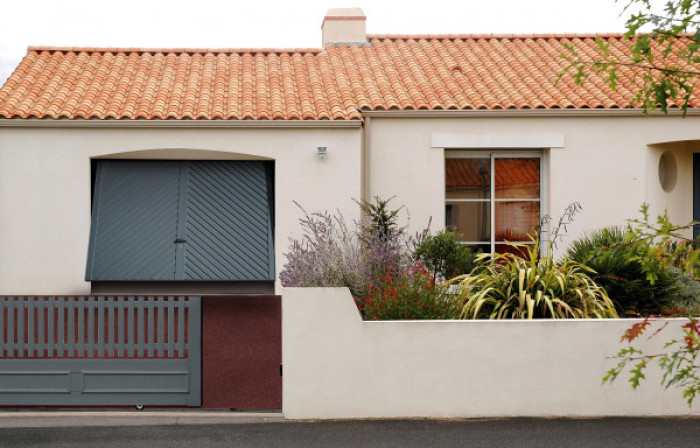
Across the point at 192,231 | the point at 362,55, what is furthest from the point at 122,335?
the point at 362,55

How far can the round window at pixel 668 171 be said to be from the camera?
15227mm

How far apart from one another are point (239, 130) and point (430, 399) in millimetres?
6507

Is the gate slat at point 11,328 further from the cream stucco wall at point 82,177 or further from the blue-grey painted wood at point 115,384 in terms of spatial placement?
the cream stucco wall at point 82,177

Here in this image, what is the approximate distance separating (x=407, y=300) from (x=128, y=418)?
11.3 feet

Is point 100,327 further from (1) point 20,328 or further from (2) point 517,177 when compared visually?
(2) point 517,177

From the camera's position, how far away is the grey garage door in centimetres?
1345

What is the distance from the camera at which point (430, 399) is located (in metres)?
9.19

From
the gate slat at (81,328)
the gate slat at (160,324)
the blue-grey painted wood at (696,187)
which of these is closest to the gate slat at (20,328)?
the gate slat at (81,328)

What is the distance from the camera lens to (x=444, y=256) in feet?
40.0

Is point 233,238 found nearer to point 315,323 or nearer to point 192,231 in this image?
point 192,231

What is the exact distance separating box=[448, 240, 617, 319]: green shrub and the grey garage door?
4.43 meters

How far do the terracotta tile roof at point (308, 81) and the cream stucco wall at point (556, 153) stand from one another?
1.12ft

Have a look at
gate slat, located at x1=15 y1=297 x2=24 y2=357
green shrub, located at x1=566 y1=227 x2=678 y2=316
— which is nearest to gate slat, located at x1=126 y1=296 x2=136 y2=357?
gate slat, located at x1=15 y1=297 x2=24 y2=357

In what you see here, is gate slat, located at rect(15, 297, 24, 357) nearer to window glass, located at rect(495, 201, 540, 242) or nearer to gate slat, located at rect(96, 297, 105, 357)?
gate slat, located at rect(96, 297, 105, 357)
